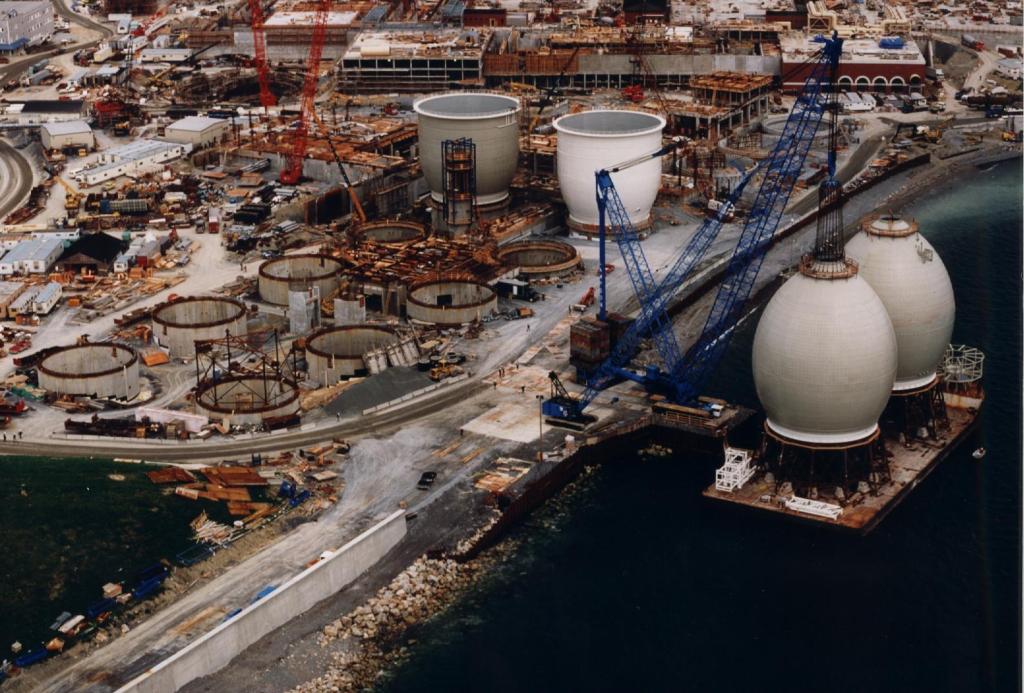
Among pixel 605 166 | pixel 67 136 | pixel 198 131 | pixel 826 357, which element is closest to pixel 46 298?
pixel 605 166

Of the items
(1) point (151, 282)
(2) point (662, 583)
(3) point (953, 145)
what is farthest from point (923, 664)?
(3) point (953, 145)

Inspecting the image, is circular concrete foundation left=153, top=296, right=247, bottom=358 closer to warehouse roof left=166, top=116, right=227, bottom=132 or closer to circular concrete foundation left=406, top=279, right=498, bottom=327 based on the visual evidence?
circular concrete foundation left=406, top=279, right=498, bottom=327

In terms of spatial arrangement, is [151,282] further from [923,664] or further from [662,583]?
[923,664]

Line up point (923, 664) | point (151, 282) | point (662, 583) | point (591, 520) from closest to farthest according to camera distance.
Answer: point (923, 664), point (662, 583), point (591, 520), point (151, 282)

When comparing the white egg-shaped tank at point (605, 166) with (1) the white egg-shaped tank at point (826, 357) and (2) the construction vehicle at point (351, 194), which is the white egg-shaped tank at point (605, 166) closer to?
(2) the construction vehicle at point (351, 194)

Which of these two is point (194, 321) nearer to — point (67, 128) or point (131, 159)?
point (131, 159)

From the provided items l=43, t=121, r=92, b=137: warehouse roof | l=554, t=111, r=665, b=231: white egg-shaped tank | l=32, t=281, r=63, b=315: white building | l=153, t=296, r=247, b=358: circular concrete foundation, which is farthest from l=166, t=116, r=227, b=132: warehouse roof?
l=153, t=296, r=247, b=358: circular concrete foundation
